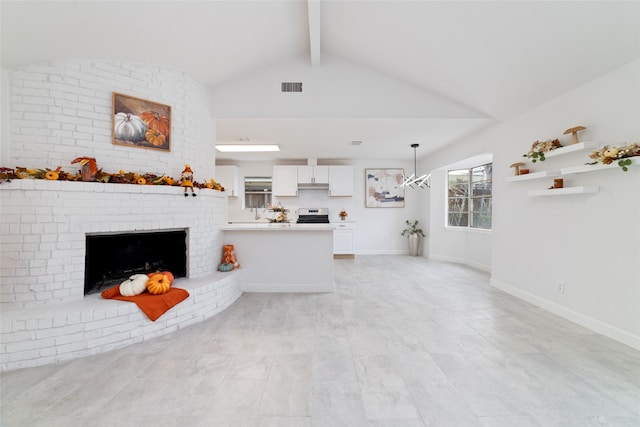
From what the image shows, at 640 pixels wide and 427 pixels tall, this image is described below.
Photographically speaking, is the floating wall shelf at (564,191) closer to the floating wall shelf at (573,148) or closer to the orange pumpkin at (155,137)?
the floating wall shelf at (573,148)

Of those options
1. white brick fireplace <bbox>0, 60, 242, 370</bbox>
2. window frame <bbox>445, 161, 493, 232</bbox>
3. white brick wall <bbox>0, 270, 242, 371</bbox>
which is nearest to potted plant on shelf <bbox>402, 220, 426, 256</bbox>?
window frame <bbox>445, 161, 493, 232</bbox>

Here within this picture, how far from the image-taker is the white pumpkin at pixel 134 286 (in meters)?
2.62

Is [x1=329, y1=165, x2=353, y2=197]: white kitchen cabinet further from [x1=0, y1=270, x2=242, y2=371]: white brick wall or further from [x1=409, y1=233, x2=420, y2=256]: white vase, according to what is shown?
[x1=0, y1=270, x2=242, y2=371]: white brick wall

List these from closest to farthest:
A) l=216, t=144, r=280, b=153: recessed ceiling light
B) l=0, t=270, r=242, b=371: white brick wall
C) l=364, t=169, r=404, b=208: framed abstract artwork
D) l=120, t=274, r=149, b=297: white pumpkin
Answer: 1. l=0, t=270, r=242, b=371: white brick wall
2. l=120, t=274, r=149, b=297: white pumpkin
3. l=216, t=144, r=280, b=153: recessed ceiling light
4. l=364, t=169, r=404, b=208: framed abstract artwork

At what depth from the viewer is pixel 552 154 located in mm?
2994

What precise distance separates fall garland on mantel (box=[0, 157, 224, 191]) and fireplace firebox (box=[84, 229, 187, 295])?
1.82 feet

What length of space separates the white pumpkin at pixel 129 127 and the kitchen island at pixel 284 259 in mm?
1554

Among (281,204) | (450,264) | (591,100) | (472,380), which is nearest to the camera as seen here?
(472,380)

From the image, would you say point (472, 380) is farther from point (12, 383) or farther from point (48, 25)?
point (48, 25)

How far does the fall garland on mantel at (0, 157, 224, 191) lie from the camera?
2.35 metres

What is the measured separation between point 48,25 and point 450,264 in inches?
268

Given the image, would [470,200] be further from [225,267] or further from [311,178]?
[225,267]

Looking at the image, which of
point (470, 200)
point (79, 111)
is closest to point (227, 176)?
point (79, 111)

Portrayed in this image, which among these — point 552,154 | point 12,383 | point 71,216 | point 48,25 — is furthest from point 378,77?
point 12,383
